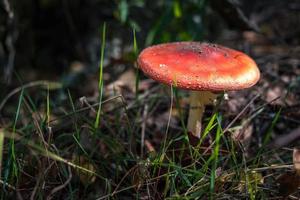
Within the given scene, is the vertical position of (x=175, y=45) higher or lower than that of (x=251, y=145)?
higher

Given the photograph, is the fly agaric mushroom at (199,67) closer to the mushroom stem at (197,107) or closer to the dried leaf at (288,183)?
the mushroom stem at (197,107)

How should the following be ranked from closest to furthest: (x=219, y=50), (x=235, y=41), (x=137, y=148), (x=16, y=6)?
(x=219, y=50), (x=137, y=148), (x=16, y=6), (x=235, y=41)

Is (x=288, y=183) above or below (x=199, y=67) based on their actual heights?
below

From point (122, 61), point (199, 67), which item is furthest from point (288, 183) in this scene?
point (122, 61)

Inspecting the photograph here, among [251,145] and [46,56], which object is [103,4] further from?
[251,145]

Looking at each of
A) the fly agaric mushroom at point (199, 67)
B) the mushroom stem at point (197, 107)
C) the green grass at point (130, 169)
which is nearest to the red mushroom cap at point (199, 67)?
the fly agaric mushroom at point (199, 67)

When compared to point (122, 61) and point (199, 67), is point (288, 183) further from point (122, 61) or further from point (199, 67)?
point (122, 61)

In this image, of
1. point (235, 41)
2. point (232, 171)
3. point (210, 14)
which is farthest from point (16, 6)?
point (232, 171)
